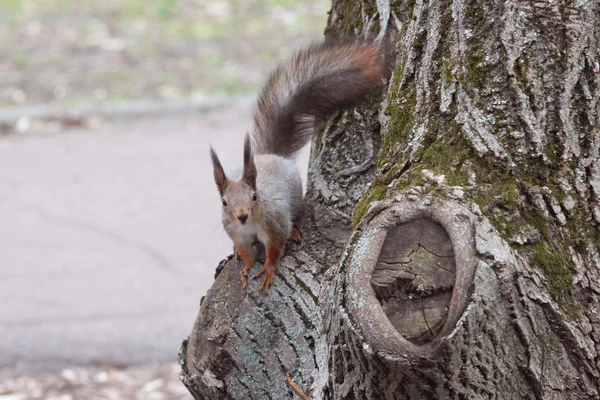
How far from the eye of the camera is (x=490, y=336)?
119 centimetres

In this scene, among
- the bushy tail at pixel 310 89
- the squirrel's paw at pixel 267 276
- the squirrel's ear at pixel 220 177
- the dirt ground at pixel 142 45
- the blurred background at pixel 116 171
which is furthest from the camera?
the dirt ground at pixel 142 45

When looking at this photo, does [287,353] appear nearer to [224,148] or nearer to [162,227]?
[162,227]

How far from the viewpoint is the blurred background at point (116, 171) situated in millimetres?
3471

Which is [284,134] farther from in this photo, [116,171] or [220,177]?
[116,171]

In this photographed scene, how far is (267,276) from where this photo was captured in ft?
6.05

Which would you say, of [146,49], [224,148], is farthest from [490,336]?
[146,49]

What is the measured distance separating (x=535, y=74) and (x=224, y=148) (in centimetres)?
407

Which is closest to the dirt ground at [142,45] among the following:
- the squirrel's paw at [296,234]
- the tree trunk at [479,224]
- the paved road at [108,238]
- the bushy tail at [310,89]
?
the paved road at [108,238]

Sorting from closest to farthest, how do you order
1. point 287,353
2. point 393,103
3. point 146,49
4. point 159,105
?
1. point 393,103
2. point 287,353
3. point 159,105
4. point 146,49

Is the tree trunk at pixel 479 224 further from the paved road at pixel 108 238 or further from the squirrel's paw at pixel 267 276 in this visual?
the paved road at pixel 108 238

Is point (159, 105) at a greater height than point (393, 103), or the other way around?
point (159, 105)

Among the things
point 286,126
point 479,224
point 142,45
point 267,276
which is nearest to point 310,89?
point 286,126

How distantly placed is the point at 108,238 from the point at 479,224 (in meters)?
3.42

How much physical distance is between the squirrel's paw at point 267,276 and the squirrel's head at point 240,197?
0.23 m
